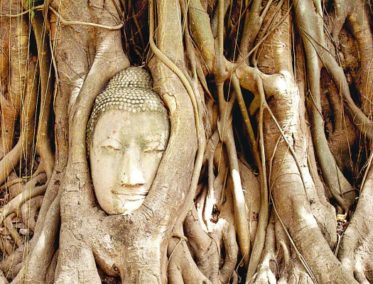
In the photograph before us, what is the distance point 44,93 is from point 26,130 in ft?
0.84

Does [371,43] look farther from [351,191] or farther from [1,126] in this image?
[1,126]

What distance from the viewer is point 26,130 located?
308cm

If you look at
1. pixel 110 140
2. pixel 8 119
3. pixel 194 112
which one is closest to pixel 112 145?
pixel 110 140

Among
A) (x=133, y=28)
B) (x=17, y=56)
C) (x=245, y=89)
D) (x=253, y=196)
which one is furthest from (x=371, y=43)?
(x=17, y=56)

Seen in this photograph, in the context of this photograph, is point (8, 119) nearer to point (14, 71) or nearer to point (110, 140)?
point (14, 71)

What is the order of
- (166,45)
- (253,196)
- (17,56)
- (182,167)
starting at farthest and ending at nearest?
(17,56) → (253,196) → (166,45) → (182,167)

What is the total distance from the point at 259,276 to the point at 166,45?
50.2 inches

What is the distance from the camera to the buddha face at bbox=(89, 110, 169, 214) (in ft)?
7.90

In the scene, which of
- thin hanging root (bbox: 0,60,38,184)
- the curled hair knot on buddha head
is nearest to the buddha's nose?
the curled hair knot on buddha head

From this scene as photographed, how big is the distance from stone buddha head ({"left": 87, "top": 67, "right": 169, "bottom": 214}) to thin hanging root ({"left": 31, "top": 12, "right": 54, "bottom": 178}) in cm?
51

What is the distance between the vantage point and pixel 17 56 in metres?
3.17

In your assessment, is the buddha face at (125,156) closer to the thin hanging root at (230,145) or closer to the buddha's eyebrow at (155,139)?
the buddha's eyebrow at (155,139)

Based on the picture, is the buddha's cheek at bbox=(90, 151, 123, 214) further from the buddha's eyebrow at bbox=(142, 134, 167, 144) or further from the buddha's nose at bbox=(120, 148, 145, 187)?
the buddha's eyebrow at bbox=(142, 134, 167, 144)

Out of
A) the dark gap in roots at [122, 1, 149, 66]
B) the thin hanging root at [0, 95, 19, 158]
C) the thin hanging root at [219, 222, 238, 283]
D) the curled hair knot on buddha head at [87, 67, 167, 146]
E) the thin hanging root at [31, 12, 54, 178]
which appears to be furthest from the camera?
the thin hanging root at [0, 95, 19, 158]
